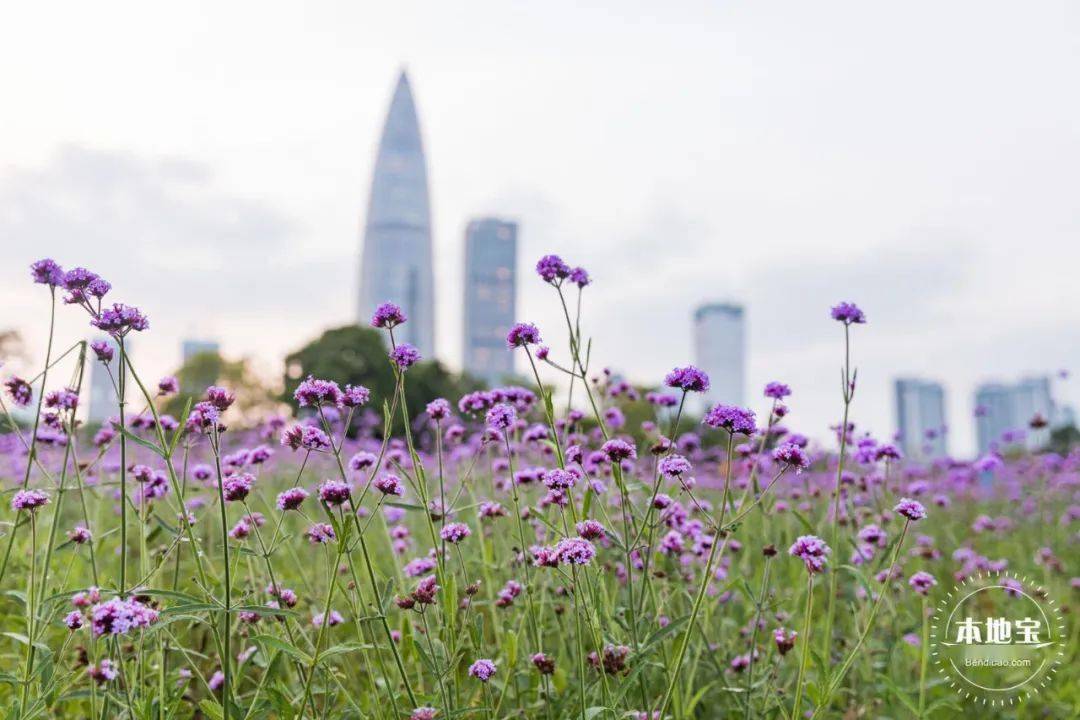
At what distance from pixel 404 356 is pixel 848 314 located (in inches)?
68.3

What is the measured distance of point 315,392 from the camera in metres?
2.37

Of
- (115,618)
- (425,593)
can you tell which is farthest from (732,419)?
(115,618)

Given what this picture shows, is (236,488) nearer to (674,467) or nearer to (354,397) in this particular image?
(354,397)

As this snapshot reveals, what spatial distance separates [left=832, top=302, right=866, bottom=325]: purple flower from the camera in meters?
3.26

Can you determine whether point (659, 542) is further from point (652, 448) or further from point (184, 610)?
point (184, 610)

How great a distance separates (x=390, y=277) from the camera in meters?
121

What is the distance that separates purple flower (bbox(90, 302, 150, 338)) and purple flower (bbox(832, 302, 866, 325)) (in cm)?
237

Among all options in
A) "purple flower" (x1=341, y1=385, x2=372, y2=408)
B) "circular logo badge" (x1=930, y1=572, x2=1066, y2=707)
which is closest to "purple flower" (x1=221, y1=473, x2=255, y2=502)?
"purple flower" (x1=341, y1=385, x2=372, y2=408)

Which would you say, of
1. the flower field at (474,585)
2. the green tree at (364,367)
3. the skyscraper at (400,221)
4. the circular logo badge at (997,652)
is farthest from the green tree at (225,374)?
the skyscraper at (400,221)

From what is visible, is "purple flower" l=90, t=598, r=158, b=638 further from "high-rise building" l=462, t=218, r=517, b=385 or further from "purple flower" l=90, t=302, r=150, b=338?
"high-rise building" l=462, t=218, r=517, b=385

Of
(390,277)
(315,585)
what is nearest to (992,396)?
(315,585)

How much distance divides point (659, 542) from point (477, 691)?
929 mm

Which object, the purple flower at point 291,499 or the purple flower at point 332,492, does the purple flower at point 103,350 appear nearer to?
the purple flower at point 291,499

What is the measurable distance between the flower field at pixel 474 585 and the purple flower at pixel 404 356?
13 millimetres
